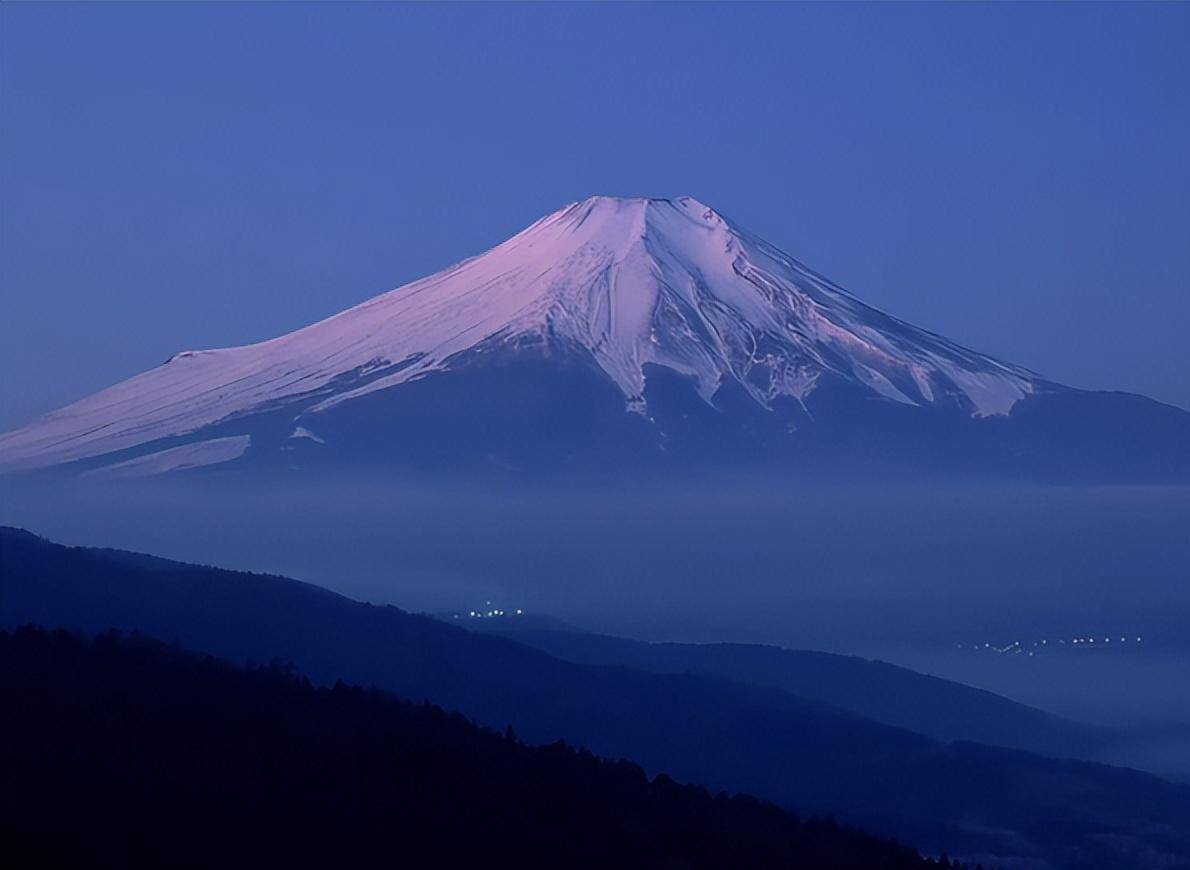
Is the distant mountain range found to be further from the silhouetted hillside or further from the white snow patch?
the white snow patch

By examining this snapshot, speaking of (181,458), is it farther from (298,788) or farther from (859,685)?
(298,788)

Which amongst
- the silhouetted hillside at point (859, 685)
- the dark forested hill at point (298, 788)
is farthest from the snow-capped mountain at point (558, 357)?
the dark forested hill at point (298, 788)

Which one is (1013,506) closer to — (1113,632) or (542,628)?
(1113,632)

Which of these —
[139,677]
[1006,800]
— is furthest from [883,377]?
[139,677]

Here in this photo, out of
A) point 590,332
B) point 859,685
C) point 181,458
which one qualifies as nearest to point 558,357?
point 590,332

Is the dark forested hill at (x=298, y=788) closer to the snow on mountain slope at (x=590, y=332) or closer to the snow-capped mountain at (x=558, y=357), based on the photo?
the snow-capped mountain at (x=558, y=357)

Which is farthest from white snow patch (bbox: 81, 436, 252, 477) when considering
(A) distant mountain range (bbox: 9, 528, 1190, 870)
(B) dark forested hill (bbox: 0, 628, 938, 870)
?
(B) dark forested hill (bbox: 0, 628, 938, 870)
